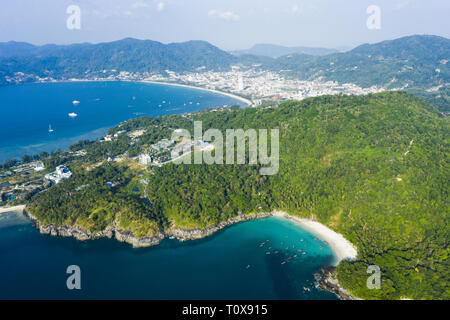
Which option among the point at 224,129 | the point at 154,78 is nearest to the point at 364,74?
the point at 224,129

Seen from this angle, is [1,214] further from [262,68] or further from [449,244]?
[262,68]

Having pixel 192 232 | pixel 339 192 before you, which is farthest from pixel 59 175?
pixel 339 192

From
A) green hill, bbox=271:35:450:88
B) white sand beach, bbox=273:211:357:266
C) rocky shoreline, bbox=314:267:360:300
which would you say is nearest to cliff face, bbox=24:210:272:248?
white sand beach, bbox=273:211:357:266

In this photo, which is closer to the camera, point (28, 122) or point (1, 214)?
point (1, 214)

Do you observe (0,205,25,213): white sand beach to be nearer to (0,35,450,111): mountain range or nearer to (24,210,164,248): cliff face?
(24,210,164,248): cliff face

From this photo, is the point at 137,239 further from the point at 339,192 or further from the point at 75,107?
the point at 75,107
